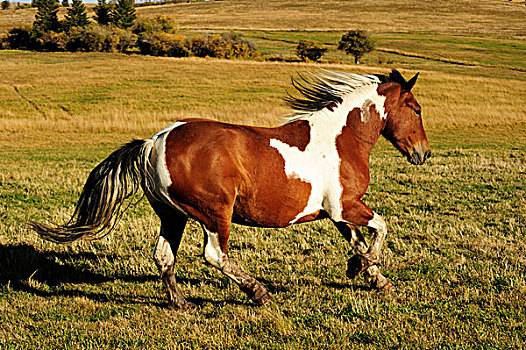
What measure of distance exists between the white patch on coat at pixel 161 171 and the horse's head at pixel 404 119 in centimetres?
259

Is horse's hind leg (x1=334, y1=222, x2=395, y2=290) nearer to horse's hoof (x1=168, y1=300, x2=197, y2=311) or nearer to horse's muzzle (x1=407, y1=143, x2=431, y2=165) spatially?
horse's muzzle (x1=407, y1=143, x2=431, y2=165)

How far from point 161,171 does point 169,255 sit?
0.99 m

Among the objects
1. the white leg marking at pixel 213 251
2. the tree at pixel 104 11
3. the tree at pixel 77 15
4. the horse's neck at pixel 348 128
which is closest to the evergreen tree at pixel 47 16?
the tree at pixel 77 15

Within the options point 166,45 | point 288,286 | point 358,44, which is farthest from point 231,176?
point 358,44

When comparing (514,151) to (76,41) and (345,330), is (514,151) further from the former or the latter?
(76,41)

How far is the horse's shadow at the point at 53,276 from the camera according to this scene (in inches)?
217

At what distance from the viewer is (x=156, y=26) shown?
253 ft

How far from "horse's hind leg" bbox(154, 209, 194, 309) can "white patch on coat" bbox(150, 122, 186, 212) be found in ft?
1.06

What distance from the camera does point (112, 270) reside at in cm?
640

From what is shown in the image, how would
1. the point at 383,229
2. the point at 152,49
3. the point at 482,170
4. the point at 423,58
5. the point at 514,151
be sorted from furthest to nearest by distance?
the point at 423,58, the point at 152,49, the point at 514,151, the point at 482,170, the point at 383,229

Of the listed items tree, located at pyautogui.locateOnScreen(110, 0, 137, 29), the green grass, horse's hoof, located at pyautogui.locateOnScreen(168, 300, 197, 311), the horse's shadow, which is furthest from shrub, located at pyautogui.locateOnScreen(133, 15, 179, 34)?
horse's hoof, located at pyautogui.locateOnScreen(168, 300, 197, 311)

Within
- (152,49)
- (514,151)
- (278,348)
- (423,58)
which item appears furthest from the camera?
(423,58)

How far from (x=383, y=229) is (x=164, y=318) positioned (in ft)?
8.29

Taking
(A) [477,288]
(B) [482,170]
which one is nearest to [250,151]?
(A) [477,288]
